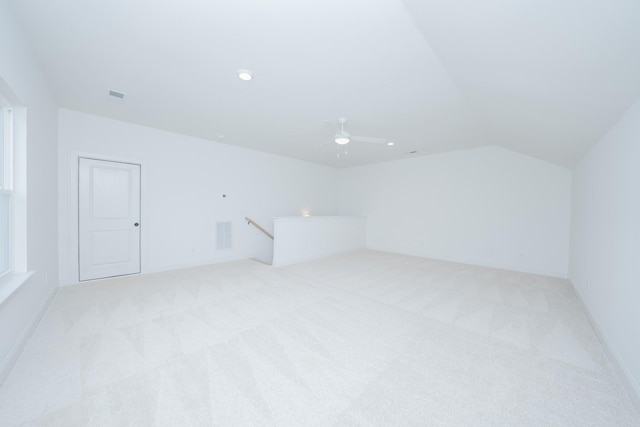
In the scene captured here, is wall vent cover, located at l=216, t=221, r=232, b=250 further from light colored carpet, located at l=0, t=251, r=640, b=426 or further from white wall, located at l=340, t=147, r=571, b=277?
white wall, located at l=340, t=147, r=571, b=277

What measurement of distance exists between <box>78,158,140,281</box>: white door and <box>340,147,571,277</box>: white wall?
5858 mm

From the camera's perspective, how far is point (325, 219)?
20.6ft

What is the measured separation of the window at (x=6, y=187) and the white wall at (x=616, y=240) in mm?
4964

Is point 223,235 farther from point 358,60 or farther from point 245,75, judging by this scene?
point 358,60

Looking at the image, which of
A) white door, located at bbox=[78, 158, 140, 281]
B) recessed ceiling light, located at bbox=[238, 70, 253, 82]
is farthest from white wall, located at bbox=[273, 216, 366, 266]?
recessed ceiling light, located at bbox=[238, 70, 253, 82]

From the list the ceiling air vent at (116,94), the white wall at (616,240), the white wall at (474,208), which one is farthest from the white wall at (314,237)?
the white wall at (616,240)

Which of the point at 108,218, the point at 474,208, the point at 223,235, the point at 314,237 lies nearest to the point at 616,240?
the point at 474,208

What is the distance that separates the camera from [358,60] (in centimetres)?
233

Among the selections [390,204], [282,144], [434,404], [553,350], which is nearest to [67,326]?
[434,404]

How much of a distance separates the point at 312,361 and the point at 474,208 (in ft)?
17.3

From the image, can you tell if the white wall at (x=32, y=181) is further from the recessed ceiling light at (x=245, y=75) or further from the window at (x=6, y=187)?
the recessed ceiling light at (x=245, y=75)

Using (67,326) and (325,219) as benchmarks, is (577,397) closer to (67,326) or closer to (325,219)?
(67,326)

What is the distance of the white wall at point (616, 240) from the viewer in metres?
1.84

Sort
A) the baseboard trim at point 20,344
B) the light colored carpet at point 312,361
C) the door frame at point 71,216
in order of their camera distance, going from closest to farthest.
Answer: the light colored carpet at point 312,361, the baseboard trim at point 20,344, the door frame at point 71,216
